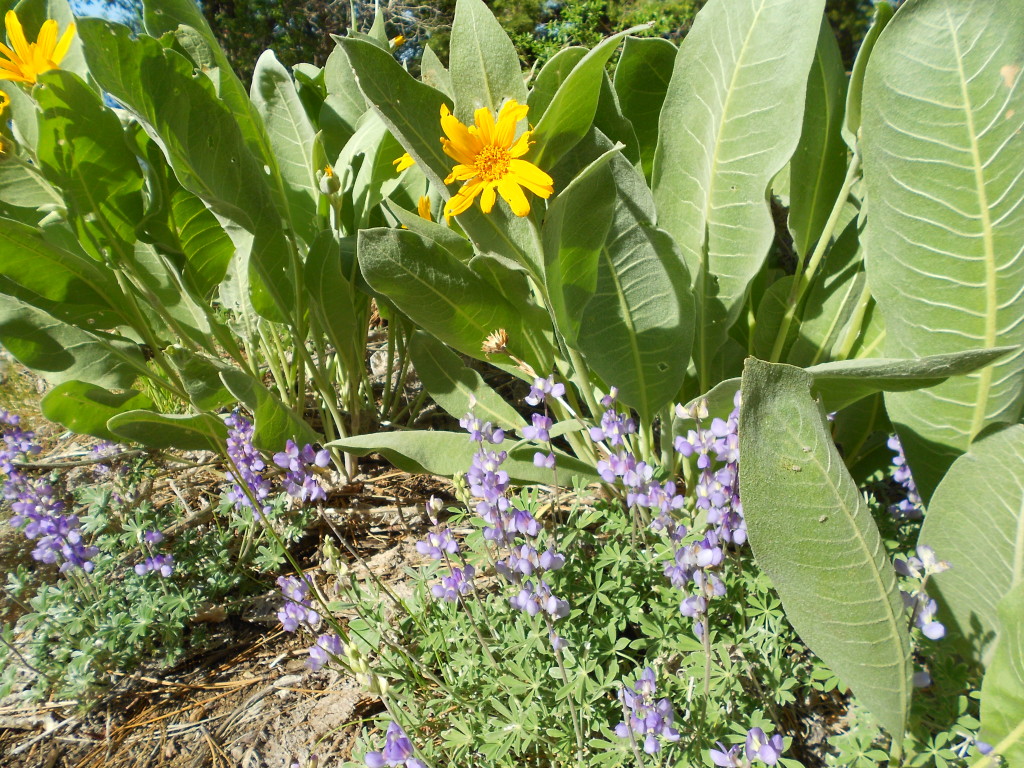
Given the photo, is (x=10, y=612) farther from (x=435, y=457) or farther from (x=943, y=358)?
(x=943, y=358)

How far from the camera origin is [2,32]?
1.99m

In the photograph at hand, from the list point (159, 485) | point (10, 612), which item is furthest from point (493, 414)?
point (10, 612)

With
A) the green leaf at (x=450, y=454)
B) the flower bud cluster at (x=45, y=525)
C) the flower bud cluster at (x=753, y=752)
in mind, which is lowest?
the flower bud cluster at (x=45, y=525)

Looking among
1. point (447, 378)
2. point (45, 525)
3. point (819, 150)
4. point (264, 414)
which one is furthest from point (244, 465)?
point (819, 150)

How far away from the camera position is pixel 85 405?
1.85 metres

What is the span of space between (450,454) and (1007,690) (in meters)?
1.08

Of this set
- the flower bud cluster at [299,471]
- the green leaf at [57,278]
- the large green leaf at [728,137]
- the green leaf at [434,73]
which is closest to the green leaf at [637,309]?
the large green leaf at [728,137]

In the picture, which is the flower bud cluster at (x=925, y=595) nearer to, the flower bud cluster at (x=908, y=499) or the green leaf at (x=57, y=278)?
the flower bud cluster at (x=908, y=499)

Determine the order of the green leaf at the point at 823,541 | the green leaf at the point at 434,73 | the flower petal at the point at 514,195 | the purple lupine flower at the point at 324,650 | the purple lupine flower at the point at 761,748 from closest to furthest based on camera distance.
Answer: the purple lupine flower at the point at 761,748 < the green leaf at the point at 823,541 < the purple lupine flower at the point at 324,650 < the flower petal at the point at 514,195 < the green leaf at the point at 434,73

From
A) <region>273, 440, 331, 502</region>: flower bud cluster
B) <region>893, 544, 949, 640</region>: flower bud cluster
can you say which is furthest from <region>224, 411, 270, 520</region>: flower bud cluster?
<region>893, 544, 949, 640</region>: flower bud cluster

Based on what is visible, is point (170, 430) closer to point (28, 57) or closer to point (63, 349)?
point (63, 349)

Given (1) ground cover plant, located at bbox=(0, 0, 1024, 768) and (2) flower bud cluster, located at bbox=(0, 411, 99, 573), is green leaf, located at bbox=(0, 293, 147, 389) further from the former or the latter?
(2) flower bud cluster, located at bbox=(0, 411, 99, 573)

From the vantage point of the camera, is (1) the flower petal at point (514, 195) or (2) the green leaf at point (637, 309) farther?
(2) the green leaf at point (637, 309)

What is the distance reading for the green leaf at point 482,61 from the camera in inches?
51.6
